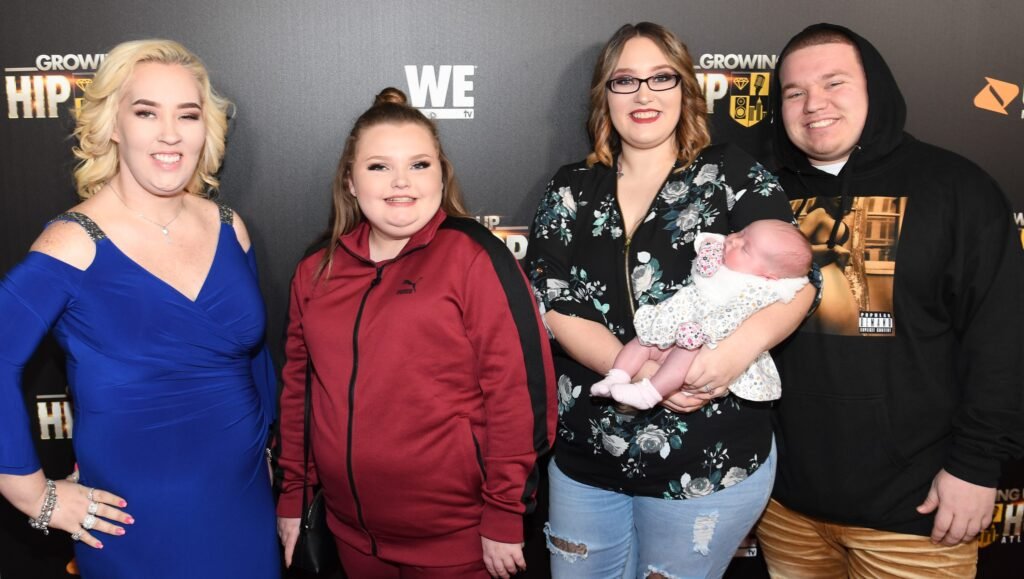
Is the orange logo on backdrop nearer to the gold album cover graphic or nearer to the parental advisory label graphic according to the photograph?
the gold album cover graphic

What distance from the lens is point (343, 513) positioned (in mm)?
1644

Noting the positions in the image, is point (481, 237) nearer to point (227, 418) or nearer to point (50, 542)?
point (227, 418)

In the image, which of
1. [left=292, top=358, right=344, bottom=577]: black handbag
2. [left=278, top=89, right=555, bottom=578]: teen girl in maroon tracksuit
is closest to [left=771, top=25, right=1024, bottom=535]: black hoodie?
[left=278, top=89, right=555, bottom=578]: teen girl in maroon tracksuit

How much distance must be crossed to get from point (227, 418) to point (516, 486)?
27.2 inches

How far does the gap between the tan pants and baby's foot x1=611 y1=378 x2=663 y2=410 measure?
25.7 inches

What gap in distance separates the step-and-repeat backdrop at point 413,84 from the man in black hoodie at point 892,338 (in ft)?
1.77

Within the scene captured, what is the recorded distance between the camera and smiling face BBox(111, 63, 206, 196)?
5.31ft

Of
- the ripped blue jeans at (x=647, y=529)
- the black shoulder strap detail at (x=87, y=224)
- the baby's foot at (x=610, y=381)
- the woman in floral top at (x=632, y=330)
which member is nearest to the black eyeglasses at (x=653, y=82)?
the woman in floral top at (x=632, y=330)

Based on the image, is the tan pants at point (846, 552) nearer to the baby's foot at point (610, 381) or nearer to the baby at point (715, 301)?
the baby at point (715, 301)

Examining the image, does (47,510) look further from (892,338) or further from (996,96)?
(996,96)

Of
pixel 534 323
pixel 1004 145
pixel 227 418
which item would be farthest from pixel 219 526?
pixel 1004 145

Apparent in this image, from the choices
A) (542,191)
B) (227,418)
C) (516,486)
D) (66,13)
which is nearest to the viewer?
(516,486)

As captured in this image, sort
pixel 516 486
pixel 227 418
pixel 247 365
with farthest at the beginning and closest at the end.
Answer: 1. pixel 247 365
2. pixel 227 418
3. pixel 516 486

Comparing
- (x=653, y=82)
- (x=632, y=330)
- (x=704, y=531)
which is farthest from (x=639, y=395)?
(x=653, y=82)
